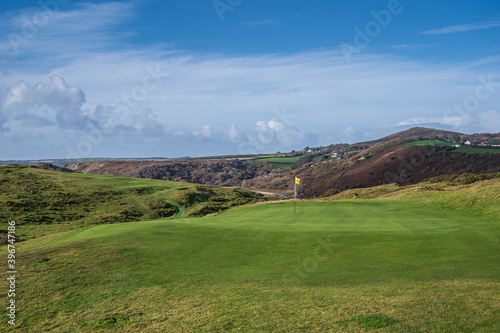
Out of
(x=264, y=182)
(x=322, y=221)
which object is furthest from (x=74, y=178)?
(x=264, y=182)

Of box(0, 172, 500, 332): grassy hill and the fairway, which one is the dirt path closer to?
box(0, 172, 500, 332): grassy hill

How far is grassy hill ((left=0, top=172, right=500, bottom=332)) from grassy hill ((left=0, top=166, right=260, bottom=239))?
80.6ft

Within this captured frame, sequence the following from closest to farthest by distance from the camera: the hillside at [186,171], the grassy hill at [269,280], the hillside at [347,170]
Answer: the grassy hill at [269,280] → the hillside at [347,170] → the hillside at [186,171]

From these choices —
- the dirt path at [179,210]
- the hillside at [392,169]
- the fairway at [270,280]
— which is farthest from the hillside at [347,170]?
the fairway at [270,280]

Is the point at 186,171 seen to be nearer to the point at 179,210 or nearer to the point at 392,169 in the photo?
the point at 392,169

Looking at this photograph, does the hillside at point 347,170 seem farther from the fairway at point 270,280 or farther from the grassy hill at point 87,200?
the fairway at point 270,280

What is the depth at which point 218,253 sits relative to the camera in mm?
17172

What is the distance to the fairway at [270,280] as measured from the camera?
9789mm

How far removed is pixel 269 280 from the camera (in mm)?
13570

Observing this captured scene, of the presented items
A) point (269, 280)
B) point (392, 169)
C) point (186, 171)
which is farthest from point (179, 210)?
point (186, 171)

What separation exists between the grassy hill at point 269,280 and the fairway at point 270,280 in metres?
0.05

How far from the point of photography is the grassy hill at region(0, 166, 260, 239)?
1865 inches

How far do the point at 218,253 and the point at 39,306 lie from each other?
25.8ft

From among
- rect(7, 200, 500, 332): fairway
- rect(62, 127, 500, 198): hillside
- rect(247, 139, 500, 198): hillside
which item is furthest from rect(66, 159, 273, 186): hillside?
rect(7, 200, 500, 332): fairway
